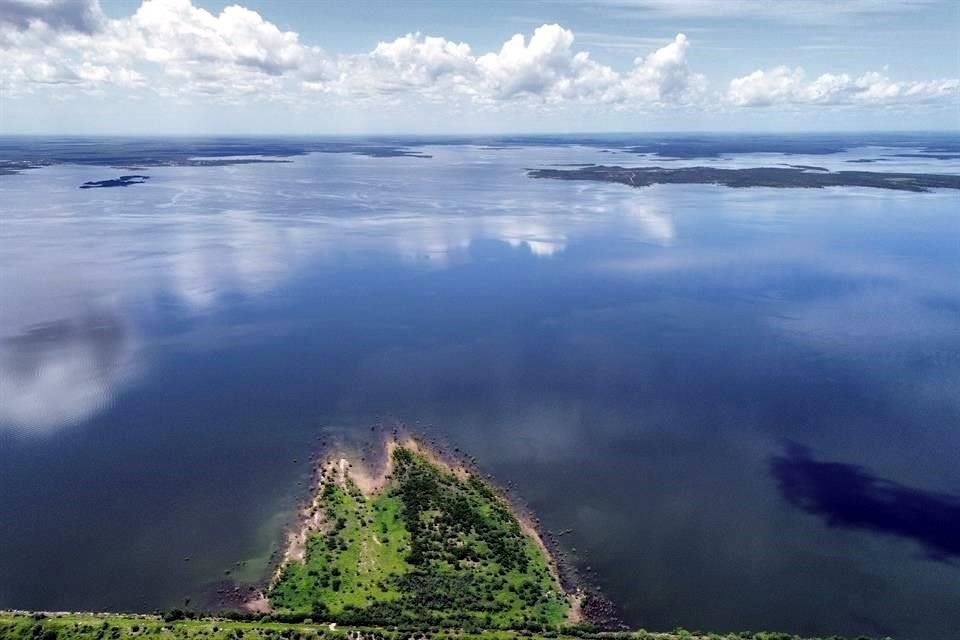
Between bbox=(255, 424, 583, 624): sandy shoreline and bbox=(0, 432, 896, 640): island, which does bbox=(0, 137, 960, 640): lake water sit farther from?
bbox=(0, 432, 896, 640): island

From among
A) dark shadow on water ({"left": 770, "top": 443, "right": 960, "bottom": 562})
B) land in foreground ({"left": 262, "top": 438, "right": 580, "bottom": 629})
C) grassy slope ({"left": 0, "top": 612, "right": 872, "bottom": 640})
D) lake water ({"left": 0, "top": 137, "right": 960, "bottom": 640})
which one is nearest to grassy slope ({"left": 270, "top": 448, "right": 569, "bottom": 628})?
land in foreground ({"left": 262, "top": 438, "right": 580, "bottom": 629})

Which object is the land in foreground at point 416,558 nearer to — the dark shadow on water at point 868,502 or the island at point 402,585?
the island at point 402,585

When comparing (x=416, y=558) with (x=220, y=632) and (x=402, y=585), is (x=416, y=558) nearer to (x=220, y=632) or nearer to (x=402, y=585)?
(x=402, y=585)

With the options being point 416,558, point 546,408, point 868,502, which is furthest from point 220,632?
point 868,502

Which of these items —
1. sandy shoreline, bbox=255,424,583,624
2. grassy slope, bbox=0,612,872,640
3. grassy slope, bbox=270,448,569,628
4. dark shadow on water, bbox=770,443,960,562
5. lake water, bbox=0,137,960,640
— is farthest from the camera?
dark shadow on water, bbox=770,443,960,562

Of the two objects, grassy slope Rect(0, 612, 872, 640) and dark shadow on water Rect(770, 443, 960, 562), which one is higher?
grassy slope Rect(0, 612, 872, 640)

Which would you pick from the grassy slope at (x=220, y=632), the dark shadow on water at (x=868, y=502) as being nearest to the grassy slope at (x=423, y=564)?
the grassy slope at (x=220, y=632)
